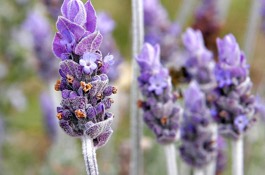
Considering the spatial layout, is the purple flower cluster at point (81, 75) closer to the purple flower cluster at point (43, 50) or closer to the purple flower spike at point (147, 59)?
the purple flower spike at point (147, 59)

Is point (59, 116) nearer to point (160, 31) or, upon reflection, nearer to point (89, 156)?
point (89, 156)

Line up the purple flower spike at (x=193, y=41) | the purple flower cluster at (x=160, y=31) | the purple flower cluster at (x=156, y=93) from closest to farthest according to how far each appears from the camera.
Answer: the purple flower cluster at (x=156, y=93)
the purple flower spike at (x=193, y=41)
the purple flower cluster at (x=160, y=31)

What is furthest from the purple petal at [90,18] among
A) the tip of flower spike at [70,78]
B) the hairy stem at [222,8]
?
the hairy stem at [222,8]

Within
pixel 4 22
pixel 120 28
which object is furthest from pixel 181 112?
pixel 120 28

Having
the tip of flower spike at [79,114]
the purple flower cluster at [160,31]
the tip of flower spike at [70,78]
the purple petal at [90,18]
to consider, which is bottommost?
the tip of flower spike at [79,114]

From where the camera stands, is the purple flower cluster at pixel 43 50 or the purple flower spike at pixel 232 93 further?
the purple flower cluster at pixel 43 50

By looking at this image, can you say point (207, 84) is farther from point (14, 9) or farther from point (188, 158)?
point (14, 9)
